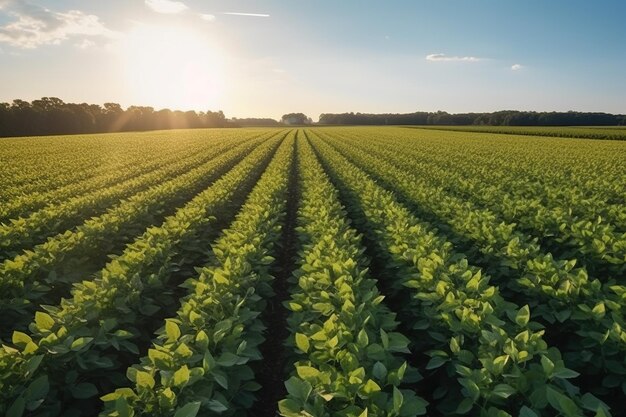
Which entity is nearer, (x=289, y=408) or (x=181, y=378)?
(x=289, y=408)

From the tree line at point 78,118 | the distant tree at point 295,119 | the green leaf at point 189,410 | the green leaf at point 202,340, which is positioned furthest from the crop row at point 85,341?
the distant tree at point 295,119

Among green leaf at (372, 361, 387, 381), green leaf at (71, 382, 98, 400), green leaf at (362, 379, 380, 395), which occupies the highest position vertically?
green leaf at (362, 379, 380, 395)

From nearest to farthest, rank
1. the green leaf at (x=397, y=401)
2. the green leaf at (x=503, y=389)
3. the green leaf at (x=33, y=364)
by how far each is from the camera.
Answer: the green leaf at (x=397, y=401) < the green leaf at (x=503, y=389) < the green leaf at (x=33, y=364)

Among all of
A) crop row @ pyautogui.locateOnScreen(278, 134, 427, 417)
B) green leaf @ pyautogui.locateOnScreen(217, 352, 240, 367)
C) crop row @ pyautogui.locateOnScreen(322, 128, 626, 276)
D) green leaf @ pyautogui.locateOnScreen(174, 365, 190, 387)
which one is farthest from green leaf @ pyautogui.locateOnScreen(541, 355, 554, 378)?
crop row @ pyautogui.locateOnScreen(322, 128, 626, 276)

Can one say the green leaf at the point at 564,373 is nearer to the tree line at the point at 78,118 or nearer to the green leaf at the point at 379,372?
the green leaf at the point at 379,372

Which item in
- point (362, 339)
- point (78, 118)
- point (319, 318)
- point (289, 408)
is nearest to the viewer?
point (289, 408)

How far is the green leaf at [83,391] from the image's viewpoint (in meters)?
3.48

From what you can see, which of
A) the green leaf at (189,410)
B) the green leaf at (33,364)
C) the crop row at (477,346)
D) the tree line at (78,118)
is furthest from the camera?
the tree line at (78,118)

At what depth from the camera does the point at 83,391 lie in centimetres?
350

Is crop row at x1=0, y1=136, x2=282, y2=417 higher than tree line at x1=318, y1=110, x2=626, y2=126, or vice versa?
tree line at x1=318, y1=110, x2=626, y2=126

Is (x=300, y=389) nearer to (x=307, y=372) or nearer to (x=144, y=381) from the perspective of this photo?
(x=307, y=372)

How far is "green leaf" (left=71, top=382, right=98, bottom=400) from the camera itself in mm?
3480

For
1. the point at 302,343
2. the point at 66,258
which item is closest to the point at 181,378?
the point at 302,343

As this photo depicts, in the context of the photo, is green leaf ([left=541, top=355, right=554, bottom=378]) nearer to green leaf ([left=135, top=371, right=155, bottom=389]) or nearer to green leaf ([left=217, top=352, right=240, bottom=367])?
green leaf ([left=217, top=352, right=240, bottom=367])
